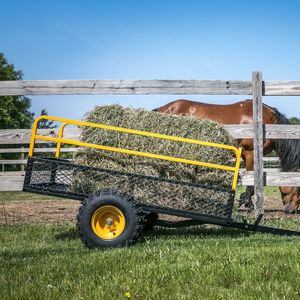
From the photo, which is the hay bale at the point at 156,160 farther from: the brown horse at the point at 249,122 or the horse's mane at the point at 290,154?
the horse's mane at the point at 290,154

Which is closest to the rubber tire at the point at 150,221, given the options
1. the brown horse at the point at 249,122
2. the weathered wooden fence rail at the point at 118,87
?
the weathered wooden fence rail at the point at 118,87

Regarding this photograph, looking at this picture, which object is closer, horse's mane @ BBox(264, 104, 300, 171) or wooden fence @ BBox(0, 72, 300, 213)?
wooden fence @ BBox(0, 72, 300, 213)

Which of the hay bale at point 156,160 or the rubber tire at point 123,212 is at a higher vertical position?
the hay bale at point 156,160

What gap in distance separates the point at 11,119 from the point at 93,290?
37.3m

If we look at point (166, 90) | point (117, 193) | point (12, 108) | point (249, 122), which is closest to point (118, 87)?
point (166, 90)

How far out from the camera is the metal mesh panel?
5742 millimetres

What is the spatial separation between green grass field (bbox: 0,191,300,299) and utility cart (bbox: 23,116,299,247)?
0.24 metres

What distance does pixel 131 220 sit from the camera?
5484 mm

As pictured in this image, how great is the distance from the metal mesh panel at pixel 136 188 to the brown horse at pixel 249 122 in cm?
298

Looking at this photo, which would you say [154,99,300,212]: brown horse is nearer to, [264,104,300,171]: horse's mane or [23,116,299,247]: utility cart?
[264,104,300,171]: horse's mane

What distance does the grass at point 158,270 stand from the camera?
3508 mm

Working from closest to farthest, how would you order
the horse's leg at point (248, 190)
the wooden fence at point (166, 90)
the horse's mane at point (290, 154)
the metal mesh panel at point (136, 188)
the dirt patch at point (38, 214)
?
the metal mesh panel at point (136, 188)
the wooden fence at point (166, 90)
the dirt patch at point (38, 214)
the horse's mane at point (290, 154)
the horse's leg at point (248, 190)

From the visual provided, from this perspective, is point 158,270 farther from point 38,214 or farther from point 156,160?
point 38,214

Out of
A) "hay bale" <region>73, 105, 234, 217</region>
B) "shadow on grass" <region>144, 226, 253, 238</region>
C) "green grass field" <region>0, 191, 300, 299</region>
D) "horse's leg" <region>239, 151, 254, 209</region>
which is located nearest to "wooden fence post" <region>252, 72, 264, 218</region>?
"shadow on grass" <region>144, 226, 253, 238</region>
